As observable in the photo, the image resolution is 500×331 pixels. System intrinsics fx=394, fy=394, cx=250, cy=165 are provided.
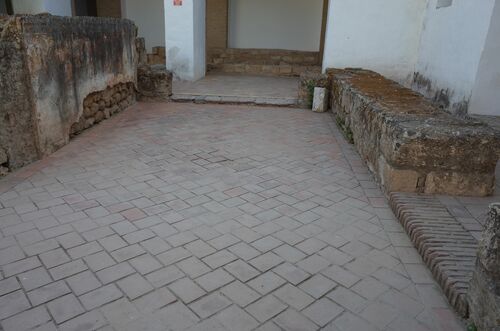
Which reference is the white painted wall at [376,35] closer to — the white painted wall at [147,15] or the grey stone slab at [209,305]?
the white painted wall at [147,15]

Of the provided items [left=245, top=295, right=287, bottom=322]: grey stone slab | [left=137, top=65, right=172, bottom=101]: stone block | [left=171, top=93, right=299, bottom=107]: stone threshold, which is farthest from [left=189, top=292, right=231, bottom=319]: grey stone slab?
[left=137, top=65, right=172, bottom=101]: stone block

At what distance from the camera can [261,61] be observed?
515 inches

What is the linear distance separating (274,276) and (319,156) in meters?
2.73

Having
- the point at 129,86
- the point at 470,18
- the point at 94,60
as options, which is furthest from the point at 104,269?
the point at 470,18

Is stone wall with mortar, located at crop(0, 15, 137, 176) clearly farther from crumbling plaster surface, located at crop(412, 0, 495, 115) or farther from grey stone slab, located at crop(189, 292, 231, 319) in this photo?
crumbling plaster surface, located at crop(412, 0, 495, 115)

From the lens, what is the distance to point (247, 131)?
622 centimetres

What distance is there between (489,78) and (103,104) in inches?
234

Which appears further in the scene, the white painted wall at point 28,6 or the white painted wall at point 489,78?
the white painted wall at point 28,6

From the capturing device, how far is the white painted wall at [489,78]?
218 inches

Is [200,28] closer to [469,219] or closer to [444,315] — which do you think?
[469,219]

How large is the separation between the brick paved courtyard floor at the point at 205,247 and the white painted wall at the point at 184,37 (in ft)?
18.2

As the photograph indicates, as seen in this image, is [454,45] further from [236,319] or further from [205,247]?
[236,319]

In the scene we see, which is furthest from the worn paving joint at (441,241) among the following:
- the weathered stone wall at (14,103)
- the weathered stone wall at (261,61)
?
the weathered stone wall at (261,61)

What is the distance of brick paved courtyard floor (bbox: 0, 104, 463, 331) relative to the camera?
231cm
